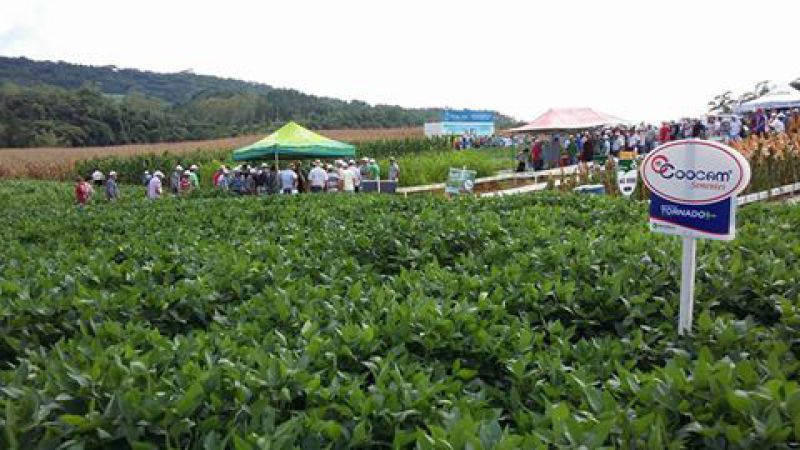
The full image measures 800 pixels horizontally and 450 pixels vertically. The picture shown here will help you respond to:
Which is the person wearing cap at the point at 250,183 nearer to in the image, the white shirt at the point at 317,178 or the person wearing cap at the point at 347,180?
the white shirt at the point at 317,178

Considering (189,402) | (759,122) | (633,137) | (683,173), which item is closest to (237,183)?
(633,137)

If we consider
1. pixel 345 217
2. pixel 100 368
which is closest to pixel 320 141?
pixel 345 217

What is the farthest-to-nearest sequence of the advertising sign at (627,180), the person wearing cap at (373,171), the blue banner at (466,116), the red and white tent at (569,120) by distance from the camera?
the blue banner at (466,116)
the person wearing cap at (373,171)
the red and white tent at (569,120)
the advertising sign at (627,180)

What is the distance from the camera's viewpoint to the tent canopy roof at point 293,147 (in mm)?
20375

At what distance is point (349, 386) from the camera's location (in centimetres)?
277

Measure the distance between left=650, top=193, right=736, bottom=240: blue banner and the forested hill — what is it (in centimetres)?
6765

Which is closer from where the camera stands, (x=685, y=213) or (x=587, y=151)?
(x=685, y=213)

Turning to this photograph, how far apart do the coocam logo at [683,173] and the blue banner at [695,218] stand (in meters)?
0.13

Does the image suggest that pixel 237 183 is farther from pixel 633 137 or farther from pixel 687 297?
pixel 687 297

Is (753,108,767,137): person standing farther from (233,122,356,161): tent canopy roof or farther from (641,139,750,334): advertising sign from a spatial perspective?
(641,139,750,334): advertising sign

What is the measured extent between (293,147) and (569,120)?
9.14 metres

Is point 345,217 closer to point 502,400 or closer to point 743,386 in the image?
point 502,400

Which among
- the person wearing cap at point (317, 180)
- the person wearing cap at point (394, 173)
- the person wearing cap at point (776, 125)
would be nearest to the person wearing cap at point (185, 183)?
the person wearing cap at point (317, 180)

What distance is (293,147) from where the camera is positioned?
20234 millimetres
